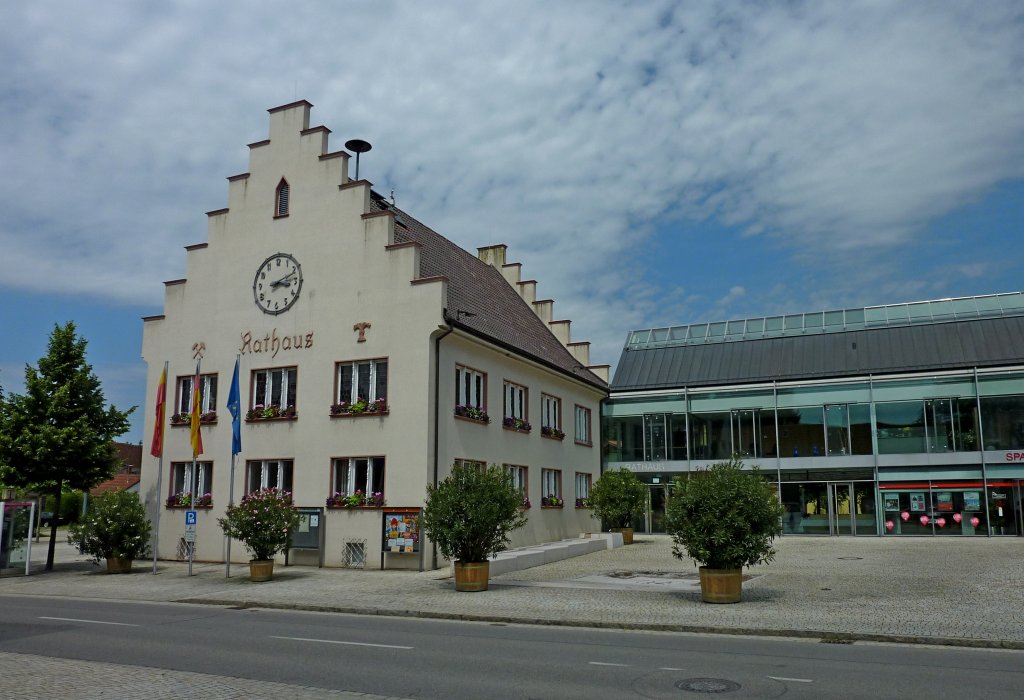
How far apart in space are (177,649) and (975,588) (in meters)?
16.4

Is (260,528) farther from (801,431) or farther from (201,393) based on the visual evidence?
(801,431)

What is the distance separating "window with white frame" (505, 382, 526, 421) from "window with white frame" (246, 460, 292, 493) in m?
7.76

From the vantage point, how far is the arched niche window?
29094mm

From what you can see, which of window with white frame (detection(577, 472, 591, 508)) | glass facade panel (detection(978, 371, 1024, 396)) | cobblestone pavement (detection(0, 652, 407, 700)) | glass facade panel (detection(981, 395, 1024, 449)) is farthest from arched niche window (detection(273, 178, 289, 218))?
glass facade panel (detection(981, 395, 1024, 449))

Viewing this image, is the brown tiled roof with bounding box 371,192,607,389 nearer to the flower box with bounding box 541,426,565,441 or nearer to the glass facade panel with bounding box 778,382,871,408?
the flower box with bounding box 541,426,565,441

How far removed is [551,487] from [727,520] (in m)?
16.8

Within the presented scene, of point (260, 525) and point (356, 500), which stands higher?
point (356, 500)

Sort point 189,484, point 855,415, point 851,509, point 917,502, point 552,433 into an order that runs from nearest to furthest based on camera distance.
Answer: point 189,484, point 552,433, point 917,502, point 851,509, point 855,415

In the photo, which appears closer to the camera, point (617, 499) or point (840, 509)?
point (617, 499)

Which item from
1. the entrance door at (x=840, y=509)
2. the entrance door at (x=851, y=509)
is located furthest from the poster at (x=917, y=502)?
the entrance door at (x=840, y=509)

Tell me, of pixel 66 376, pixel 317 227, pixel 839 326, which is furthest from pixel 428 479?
pixel 839 326

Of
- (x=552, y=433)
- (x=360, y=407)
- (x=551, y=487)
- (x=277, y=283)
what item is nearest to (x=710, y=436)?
(x=552, y=433)

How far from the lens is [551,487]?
110 feet

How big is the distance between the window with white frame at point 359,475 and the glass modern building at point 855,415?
697 inches
